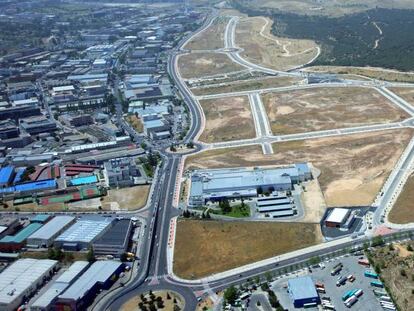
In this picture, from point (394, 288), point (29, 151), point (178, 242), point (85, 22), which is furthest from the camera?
point (85, 22)

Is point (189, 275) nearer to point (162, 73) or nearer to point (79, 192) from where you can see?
point (79, 192)

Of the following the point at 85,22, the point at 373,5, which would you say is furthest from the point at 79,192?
the point at 373,5

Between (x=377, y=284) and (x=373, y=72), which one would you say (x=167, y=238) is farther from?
(x=373, y=72)

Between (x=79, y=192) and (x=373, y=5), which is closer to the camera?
(x=79, y=192)

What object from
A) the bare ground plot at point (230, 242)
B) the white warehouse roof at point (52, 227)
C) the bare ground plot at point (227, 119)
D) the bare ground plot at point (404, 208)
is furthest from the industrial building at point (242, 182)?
the bare ground plot at point (227, 119)

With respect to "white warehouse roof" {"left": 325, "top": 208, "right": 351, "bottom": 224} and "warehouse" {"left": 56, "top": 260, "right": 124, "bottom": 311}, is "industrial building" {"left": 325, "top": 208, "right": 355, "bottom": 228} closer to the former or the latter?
"white warehouse roof" {"left": 325, "top": 208, "right": 351, "bottom": 224}

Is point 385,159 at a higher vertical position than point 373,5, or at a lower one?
lower
